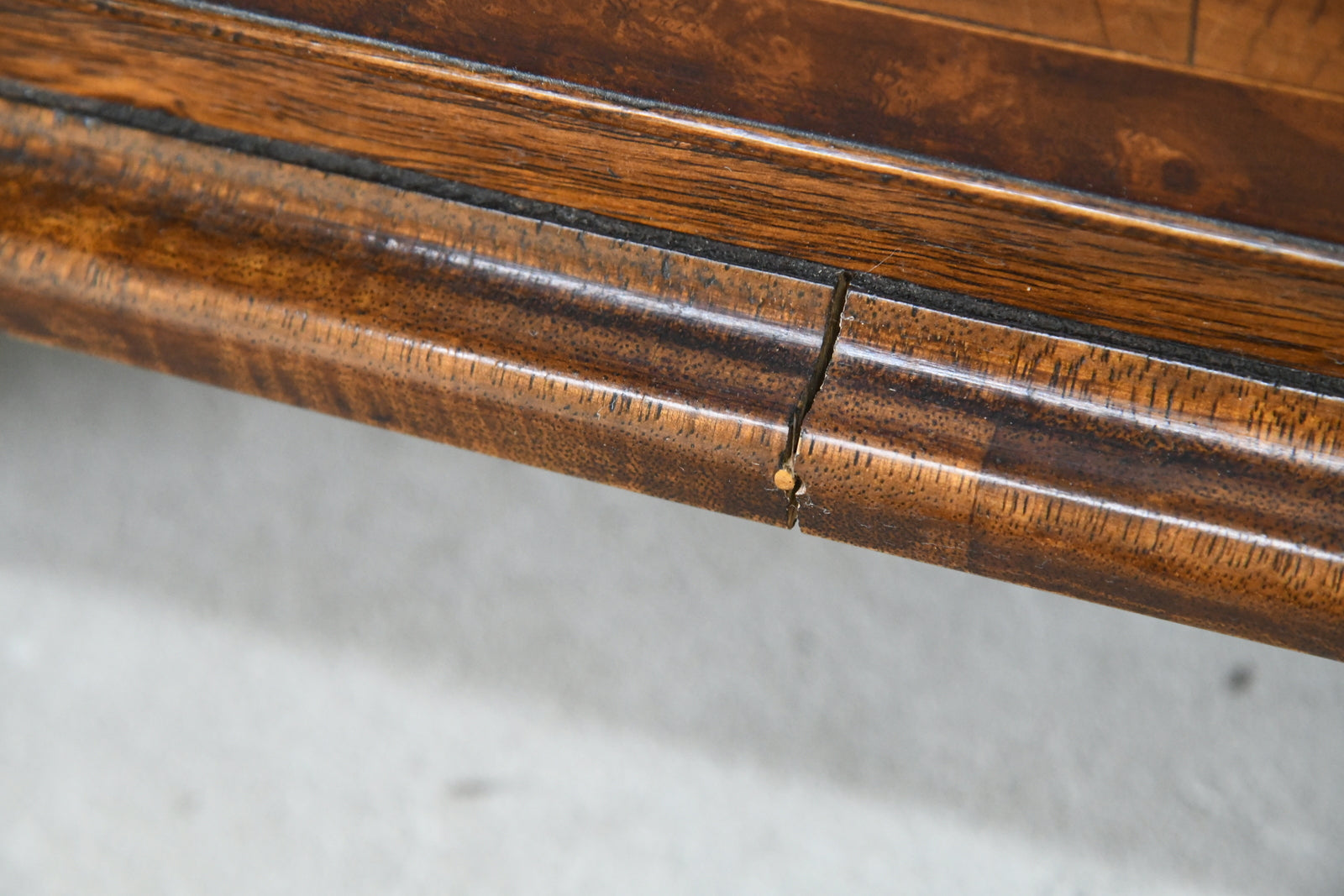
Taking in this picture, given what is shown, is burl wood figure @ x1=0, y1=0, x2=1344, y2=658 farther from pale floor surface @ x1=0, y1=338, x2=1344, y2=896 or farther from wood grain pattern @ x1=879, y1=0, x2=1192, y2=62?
pale floor surface @ x1=0, y1=338, x2=1344, y2=896

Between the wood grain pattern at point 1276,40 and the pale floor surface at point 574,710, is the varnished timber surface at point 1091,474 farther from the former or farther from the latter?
the pale floor surface at point 574,710

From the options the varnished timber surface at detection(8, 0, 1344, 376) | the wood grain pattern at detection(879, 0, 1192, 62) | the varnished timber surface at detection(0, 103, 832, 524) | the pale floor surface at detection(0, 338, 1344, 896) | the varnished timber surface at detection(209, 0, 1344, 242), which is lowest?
the pale floor surface at detection(0, 338, 1344, 896)

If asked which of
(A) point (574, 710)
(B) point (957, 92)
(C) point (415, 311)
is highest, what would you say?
(B) point (957, 92)

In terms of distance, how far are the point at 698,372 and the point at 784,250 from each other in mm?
71

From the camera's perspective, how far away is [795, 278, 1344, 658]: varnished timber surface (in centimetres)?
41

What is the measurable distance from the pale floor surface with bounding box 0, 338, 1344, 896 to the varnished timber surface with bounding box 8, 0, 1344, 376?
11.9 inches

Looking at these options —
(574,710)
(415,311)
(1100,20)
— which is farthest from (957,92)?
(574,710)

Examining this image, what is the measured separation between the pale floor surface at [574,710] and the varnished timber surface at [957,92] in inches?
14.1

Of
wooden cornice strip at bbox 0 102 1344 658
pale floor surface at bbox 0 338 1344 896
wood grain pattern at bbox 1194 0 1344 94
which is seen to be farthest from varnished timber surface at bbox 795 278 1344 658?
pale floor surface at bbox 0 338 1344 896

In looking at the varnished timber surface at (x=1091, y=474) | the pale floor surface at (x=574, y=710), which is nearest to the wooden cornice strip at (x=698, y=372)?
the varnished timber surface at (x=1091, y=474)

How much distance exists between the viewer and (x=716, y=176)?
468mm

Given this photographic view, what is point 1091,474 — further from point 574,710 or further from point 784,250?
point 574,710

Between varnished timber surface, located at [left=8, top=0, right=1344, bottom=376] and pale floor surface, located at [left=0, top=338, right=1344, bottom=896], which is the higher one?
varnished timber surface, located at [left=8, top=0, right=1344, bottom=376]

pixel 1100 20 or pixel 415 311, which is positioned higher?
pixel 1100 20
